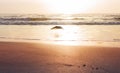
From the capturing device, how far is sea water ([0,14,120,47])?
20.5 feet

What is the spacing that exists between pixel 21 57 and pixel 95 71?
57.4 inches

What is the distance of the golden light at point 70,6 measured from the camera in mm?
11055

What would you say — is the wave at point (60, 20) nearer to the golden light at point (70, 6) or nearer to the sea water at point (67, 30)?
the sea water at point (67, 30)

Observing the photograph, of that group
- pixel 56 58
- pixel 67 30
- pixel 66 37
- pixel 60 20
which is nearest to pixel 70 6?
pixel 60 20

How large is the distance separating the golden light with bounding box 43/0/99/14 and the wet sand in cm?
561

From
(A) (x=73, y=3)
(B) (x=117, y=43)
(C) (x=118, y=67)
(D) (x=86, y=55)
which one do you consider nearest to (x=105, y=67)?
(C) (x=118, y=67)

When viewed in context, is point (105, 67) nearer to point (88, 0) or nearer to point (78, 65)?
point (78, 65)

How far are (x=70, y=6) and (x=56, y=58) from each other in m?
7.22

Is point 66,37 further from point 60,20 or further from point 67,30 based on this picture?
point 60,20

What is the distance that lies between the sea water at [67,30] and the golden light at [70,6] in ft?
2.18

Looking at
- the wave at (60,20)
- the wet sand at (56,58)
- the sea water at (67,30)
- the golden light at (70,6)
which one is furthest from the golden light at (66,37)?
the golden light at (70,6)

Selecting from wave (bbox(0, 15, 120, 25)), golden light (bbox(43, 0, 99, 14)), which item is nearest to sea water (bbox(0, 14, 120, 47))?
wave (bbox(0, 15, 120, 25))

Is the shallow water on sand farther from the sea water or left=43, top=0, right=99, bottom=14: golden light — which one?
left=43, top=0, right=99, bottom=14: golden light

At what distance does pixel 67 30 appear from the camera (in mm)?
7707
